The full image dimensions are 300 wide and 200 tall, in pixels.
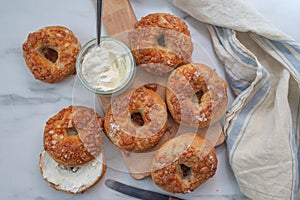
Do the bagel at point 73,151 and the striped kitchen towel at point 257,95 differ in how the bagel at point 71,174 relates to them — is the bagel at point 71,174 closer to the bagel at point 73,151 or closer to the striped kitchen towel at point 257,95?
the bagel at point 73,151

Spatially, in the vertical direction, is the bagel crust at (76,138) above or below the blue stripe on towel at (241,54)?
below

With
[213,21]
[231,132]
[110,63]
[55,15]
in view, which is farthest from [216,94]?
[55,15]

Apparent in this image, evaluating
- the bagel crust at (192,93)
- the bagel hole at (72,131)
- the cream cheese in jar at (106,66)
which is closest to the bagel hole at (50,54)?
the cream cheese in jar at (106,66)

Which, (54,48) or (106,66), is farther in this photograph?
(54,48)

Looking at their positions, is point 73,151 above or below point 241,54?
below

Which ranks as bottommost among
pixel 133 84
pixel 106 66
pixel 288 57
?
pixel 133 84

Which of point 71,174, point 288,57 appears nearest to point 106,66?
point 71,174

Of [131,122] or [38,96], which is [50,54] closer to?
[38,96]
